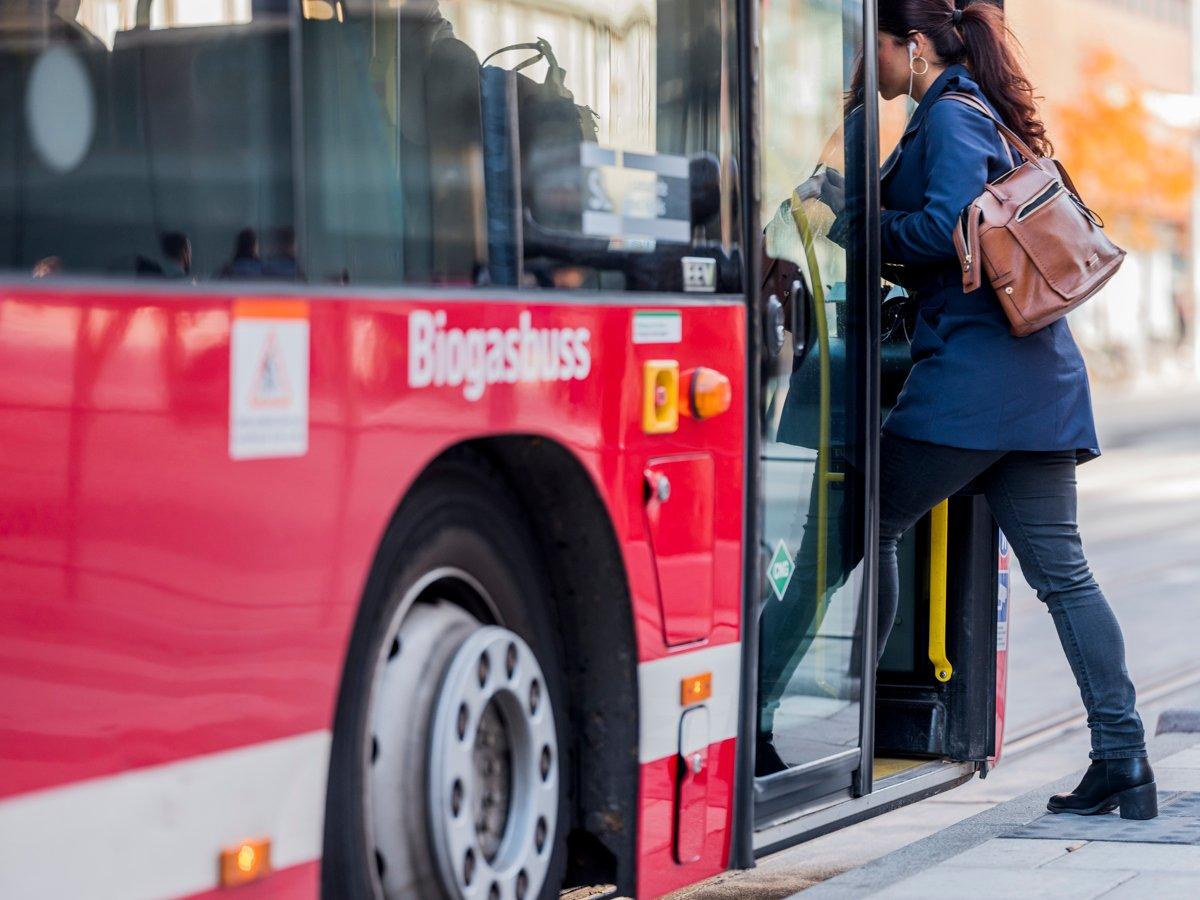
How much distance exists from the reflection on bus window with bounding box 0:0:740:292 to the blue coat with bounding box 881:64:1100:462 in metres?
0.82

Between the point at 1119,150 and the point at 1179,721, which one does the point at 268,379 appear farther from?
the point at 1119,150

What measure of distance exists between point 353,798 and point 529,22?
4.49 feet

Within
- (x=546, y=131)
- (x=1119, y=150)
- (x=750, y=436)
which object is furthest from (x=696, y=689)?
(x=1119, y=150)

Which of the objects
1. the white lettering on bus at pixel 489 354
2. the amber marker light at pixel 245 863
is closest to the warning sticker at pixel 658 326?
the white lettering on bus at pixel 489 354

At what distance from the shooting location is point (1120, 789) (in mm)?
5062

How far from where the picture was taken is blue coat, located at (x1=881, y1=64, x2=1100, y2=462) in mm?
4863

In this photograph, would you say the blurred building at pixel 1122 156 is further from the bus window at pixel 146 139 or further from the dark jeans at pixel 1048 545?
the bus window at pixel 146 139

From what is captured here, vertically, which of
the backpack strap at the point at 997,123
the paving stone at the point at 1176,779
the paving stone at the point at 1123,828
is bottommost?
the paving stone at the point at 1176,779

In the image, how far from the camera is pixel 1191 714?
23.2 ft

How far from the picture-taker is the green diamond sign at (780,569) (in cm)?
455

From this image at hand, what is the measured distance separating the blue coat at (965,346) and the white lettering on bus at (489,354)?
4.63 ft

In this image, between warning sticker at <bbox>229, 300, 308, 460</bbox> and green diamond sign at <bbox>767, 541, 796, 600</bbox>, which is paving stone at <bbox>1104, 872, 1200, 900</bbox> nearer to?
green diamond sign at <bbox>767, 541, 796, 600</bbox>

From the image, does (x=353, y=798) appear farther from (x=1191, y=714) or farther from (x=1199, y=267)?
(x=1199, y=267)

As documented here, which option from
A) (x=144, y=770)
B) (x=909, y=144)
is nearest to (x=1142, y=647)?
(x=909, y=144)
